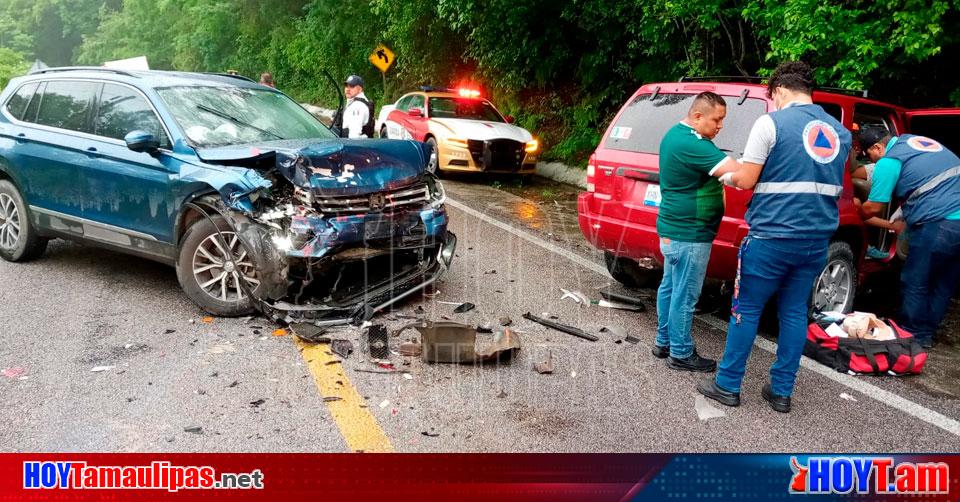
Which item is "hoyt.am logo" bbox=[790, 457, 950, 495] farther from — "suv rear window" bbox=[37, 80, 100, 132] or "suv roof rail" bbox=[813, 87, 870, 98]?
"suv rear window" bbox=[37, 80, 100, 132]

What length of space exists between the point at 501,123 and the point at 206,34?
115 ft

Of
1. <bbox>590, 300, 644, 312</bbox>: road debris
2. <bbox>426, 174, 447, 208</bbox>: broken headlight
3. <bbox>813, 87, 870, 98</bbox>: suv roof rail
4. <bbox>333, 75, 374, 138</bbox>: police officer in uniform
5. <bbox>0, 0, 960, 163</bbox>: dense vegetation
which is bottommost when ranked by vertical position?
<bbox>590, 300, 644, 312</bbox>: road debris

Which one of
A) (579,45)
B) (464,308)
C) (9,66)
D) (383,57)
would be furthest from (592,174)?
(9,66)

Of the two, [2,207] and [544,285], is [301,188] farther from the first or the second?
[2,207]

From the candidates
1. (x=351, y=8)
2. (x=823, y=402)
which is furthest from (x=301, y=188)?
(x=351, y=8)

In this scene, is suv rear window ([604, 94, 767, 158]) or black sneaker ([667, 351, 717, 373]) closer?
black sneaker ([667, 351, 717, 373])

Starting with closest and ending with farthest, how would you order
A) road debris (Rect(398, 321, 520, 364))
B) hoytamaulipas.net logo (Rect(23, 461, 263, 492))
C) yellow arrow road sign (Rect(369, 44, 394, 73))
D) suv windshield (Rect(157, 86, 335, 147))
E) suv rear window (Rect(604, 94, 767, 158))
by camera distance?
hoytamaulipas.net logo (Rect(23, 461, 263, 492)), road debris (Rect(398, 321, 520, 364)), suv rear window (Rect(604, 94, 767, 158)), suv windshield (Rect(157, 86, 335, 147)), yellow arrow road sign (Rect(369, 44, 394, 73))

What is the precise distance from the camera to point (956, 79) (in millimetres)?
7770

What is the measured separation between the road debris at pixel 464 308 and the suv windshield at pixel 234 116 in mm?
1924

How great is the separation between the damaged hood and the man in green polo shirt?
6.51 feet

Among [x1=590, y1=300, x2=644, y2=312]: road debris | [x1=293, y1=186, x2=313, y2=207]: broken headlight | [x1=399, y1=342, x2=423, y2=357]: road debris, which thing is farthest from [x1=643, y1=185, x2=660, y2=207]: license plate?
[x1=293, y1=186, x2=313, y2=207]: broken headlight

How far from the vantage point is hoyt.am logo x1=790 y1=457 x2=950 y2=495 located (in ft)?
10.0

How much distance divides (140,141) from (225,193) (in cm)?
83

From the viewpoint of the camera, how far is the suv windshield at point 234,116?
5.25m
